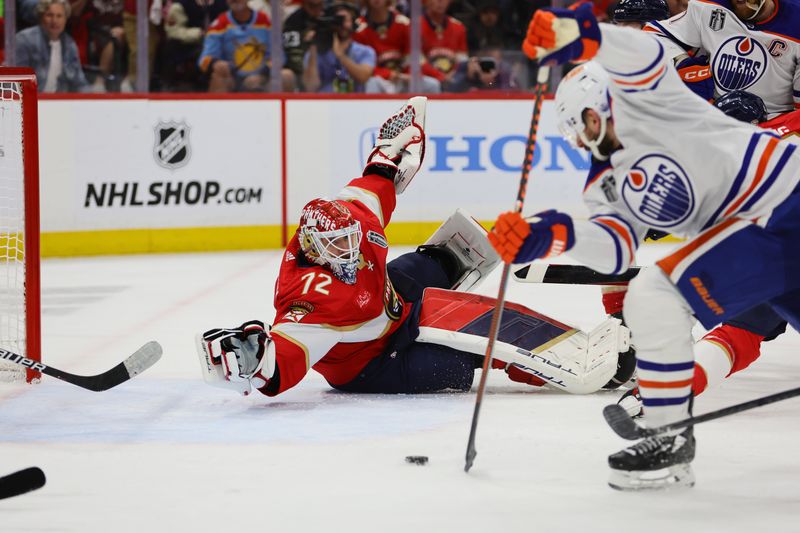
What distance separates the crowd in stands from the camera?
21.6 feet

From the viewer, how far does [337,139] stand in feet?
23.2

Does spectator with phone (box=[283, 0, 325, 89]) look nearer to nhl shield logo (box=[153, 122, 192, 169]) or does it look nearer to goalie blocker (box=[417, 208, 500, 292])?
nhl shield logo (box=[153, 122, 192, 169])

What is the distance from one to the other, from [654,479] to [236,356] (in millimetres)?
1192

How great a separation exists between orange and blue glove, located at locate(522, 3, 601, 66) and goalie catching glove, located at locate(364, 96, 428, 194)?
151cm

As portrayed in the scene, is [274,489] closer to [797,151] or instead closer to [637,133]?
[637,133]

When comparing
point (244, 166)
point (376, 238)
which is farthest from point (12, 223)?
point (244, 166)

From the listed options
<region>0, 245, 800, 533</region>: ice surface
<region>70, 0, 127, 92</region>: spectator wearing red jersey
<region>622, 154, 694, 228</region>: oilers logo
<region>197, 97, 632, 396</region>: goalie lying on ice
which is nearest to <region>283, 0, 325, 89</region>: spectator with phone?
<region>70, 0, 127, 92</region>: spectator wearing red jersey

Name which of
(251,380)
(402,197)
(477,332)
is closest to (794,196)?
(477,332)

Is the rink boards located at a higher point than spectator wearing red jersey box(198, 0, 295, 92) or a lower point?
lower

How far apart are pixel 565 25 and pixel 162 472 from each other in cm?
135

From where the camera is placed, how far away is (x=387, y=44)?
23.4 feet

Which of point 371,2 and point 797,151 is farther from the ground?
point 371,2

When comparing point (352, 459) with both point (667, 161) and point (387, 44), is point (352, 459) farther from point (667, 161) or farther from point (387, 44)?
point (387, 44)

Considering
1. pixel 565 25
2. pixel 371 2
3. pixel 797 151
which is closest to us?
pixel 565 25
